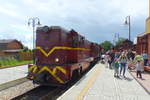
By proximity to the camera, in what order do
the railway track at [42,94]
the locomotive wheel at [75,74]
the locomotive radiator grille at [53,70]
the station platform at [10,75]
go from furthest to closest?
the station platform at [10,75], the locomotive wheel at [75,74], the locomotive radiator grille at [53,70], the railway track at [42,94]

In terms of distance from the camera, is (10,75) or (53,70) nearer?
(53,70)

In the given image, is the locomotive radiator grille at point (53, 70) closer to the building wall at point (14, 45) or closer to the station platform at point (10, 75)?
the station platform at point (10, 75)

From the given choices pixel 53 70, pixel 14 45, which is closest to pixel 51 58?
pixel 53 70

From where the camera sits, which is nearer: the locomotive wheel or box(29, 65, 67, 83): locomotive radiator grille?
box(29, 65, 67, 83): locomotive radiator grille

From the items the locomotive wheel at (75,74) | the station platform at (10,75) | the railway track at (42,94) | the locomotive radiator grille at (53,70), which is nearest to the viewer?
the railway track at (42,94)

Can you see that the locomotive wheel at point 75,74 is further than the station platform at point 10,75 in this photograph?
No

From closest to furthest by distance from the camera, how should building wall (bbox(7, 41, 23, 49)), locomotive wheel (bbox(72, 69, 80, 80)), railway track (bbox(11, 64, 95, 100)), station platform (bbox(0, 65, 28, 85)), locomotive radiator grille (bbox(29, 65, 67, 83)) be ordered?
railway track (bbox(11, 64, 95, 100)) < locomotive radiator grille (bbox(29, 65, 67, 83)) < locomotive wheel (bbox(72, 69, 80, 80)) < station platform (bbox(0, 65, 28, 85)) < building wall (bbox(7, 41, 23, 49))

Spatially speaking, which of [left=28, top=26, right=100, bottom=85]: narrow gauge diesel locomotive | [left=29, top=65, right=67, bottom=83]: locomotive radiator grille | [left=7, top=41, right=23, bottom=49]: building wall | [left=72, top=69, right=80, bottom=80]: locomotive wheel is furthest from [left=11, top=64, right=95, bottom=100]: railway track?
[left=7, top=41, right=23, bottom=49]: building wall

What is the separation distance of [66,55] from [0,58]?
20.4m

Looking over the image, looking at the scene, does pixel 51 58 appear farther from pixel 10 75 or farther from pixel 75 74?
pixel 10 75

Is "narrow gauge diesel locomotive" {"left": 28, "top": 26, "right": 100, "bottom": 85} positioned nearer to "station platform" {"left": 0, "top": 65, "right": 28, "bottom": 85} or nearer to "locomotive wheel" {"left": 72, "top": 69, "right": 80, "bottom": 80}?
"locomotive wheel" {"left": 72, "top": 69, "right": 80, "bottom": 80}

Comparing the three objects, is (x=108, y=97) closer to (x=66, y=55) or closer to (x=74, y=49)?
(x=66, y=55)

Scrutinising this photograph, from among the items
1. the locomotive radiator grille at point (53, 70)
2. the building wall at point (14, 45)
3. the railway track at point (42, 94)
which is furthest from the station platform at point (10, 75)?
the building wall at point (14, 45)

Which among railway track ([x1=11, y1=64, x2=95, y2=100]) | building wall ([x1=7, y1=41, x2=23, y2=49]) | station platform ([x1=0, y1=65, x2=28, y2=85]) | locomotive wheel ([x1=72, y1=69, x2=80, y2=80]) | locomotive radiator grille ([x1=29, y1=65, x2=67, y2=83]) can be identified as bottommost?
railway track ([x1=11, y1=64, x2=95, y2=100])
